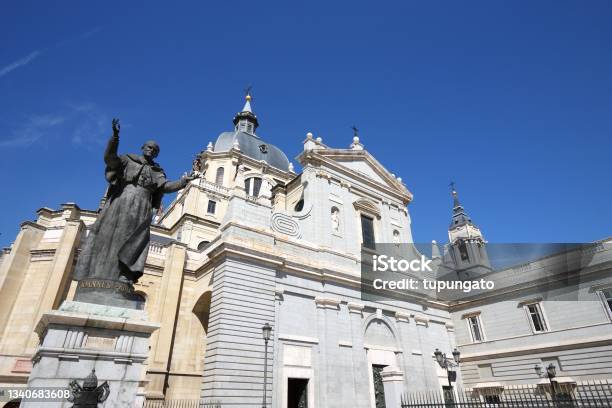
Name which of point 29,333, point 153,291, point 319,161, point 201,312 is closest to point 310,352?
point 201,312

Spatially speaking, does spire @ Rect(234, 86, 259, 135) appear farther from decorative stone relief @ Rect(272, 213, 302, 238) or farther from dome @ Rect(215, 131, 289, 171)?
decorative stone relief @ Rect(272, 213, 302, 238)

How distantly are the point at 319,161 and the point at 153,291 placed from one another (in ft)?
36.4

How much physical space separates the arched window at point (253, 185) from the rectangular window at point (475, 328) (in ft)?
71.3

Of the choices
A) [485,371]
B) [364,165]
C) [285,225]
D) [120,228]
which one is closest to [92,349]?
[120,228]

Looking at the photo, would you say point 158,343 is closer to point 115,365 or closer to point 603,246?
point 115,365

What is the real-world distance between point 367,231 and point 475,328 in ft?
31.0

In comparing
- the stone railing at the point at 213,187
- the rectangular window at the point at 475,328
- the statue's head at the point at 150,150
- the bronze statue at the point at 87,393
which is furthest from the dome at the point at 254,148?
the bronze statue at the point at 87,393

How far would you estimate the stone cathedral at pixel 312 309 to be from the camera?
46.5ft

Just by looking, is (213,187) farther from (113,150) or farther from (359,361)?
(113,150)

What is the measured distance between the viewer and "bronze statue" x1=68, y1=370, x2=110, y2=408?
3.88m

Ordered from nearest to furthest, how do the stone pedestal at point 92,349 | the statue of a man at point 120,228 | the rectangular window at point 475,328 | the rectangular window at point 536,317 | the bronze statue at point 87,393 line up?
the bronze statue at point 87,393 < the stone pedestal at point 92,349 < the statue of a man at point 120,228 < the rectangular window at point 536,317 < the rectangular window at point 475,328

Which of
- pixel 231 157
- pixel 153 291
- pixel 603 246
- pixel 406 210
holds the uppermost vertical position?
pixel 231 157

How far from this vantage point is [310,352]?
50.5ft

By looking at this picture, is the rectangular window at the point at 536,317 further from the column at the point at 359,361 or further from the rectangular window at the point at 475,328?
the column at the point at 359,361
